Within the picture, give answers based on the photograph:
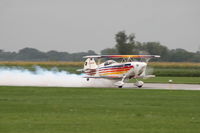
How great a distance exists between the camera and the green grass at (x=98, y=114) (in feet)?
49.8

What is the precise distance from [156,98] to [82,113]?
8.02 m

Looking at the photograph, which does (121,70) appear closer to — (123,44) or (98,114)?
(98,114)

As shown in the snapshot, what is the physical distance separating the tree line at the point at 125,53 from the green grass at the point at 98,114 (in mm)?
37146

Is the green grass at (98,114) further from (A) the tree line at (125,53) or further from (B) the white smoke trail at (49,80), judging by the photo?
(A) the tree line at (125,53)

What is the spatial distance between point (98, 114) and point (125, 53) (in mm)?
58211

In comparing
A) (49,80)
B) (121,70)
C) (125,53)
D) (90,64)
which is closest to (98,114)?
(121,70)

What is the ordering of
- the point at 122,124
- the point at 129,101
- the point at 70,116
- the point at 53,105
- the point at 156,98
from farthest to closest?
the point at 156,98 < the point at 129,101 < the point at 53,105 < the point at 70,116 < the point at 122,124

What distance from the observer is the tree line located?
255 feet

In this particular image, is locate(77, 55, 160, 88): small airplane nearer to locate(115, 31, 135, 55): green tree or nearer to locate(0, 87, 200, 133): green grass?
locate(0, 87, 200, 133): green grass

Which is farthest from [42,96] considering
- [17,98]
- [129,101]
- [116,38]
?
[116,38]

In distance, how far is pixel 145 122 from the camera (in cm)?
1658

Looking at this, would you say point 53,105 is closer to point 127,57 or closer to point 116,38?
point 127,57

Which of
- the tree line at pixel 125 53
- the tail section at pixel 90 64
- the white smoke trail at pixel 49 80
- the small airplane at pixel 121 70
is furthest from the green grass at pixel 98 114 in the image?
the tree line at pixel 125 53

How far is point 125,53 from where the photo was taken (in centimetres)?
7650
